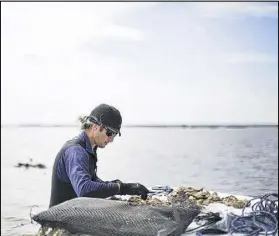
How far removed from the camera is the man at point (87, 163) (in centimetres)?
365

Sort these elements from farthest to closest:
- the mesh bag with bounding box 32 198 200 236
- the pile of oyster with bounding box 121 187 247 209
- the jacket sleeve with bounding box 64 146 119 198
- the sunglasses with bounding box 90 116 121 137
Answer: the pile of oyster with bounding box 121 187 247 209
the sunglasses with bounding box 90 116 121 137
the jacket sleeve with bounding box 64 146 119 198
the mesh bag with bounding box 32 198 200 236

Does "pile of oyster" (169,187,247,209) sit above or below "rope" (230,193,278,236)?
below

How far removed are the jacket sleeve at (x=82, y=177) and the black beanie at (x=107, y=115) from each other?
311 millimetres

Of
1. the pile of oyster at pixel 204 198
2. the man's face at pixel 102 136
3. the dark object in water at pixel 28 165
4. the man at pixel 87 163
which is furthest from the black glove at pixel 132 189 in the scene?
the dark object in water at pixel 28 165

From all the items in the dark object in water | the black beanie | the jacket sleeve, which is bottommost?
the dark object in water

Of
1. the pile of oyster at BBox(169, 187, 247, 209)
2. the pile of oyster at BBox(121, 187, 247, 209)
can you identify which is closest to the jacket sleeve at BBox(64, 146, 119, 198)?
the pile of oyster at BBox(121, 187, 247, 209)

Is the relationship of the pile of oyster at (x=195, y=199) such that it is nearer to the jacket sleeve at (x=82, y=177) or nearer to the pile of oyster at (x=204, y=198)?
the pile of oyster at (x=204, y=198)

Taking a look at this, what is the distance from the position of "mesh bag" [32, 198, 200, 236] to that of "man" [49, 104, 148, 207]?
4.3 inches

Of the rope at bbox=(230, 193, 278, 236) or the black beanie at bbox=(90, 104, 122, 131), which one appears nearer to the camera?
the rope at bbox=(230, 193, 278, 236)

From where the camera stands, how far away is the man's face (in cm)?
400

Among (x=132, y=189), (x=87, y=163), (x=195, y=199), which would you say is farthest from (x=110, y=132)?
(x=195, y=199)

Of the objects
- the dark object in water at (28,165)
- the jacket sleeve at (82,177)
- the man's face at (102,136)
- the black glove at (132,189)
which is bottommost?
the dark object in water at (28,165)

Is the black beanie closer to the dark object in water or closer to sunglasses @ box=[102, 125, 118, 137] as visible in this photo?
sunglasses @ box=[102, 125, 118, 137]

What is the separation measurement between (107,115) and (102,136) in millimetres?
169
